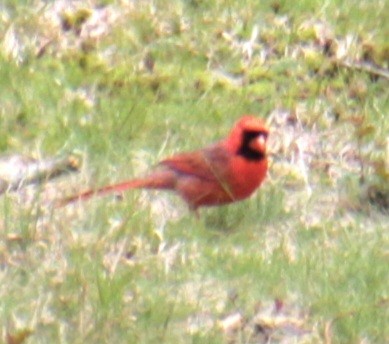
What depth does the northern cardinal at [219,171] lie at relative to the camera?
6.84 meters

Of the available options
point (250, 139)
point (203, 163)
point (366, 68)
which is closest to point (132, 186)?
point (203, 163)

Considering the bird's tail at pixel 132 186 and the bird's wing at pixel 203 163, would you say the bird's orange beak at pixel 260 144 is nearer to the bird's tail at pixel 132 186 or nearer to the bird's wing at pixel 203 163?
the bird's wing at pixel 203 163

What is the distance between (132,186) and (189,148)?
66cm

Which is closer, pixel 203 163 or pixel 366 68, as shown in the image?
pixel 203 163

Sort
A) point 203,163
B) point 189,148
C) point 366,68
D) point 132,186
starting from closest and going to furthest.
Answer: point 132,186 → point 203,163 → point 189,148 → point 366,68

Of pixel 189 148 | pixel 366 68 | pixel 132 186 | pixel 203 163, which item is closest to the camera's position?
pixel 132 186

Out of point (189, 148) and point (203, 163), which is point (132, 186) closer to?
point (203, 163)

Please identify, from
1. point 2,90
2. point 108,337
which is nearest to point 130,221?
point 108,337

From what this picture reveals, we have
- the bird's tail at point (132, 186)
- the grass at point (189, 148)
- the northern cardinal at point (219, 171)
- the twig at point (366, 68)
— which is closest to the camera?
the grass at point (189, 148)

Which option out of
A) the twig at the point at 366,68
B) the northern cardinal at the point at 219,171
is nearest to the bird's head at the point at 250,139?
the northern cardinal at the point at 219,171

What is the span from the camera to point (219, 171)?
22.9 ft

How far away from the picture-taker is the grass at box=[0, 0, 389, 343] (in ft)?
19.7

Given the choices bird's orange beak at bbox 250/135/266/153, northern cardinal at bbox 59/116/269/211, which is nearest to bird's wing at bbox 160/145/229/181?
northern cardinal at bbox 59/116/269/211

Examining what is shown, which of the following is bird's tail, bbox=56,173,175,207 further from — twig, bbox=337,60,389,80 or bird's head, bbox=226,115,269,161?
twig, bbox=337,60,389,80
